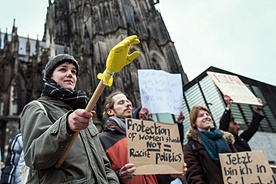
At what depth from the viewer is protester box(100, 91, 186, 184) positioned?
6.89ft

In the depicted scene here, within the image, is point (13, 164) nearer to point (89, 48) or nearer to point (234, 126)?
point (234, 126)

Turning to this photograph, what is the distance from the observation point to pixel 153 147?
205 cm

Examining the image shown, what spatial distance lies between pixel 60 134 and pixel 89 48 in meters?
20.6

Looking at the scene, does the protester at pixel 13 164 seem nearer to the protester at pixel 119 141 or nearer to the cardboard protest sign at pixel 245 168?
the protester at pixel 119 141

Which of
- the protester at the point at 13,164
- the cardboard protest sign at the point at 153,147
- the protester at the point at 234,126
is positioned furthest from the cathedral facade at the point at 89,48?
the cardboard protest sign at the point at 153,147

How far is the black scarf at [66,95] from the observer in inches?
62.3

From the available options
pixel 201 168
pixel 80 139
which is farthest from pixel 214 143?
pixel 80 139

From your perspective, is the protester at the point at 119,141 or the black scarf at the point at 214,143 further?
the black scarf at the point at 214,143

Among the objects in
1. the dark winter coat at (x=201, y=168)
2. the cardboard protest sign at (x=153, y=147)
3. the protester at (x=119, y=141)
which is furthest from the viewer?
the dark winter coat at (x=201, y=168)

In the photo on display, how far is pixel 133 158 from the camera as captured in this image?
1.88 m

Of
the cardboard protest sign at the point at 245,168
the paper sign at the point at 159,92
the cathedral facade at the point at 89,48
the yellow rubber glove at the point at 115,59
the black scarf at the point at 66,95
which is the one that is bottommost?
the cardboard protest sign at the point at 245,168

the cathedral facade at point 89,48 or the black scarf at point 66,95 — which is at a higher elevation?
the cathedral facade at point 89,48

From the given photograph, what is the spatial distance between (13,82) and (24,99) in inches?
47.3

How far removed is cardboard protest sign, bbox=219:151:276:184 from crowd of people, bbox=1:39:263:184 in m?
0.09
